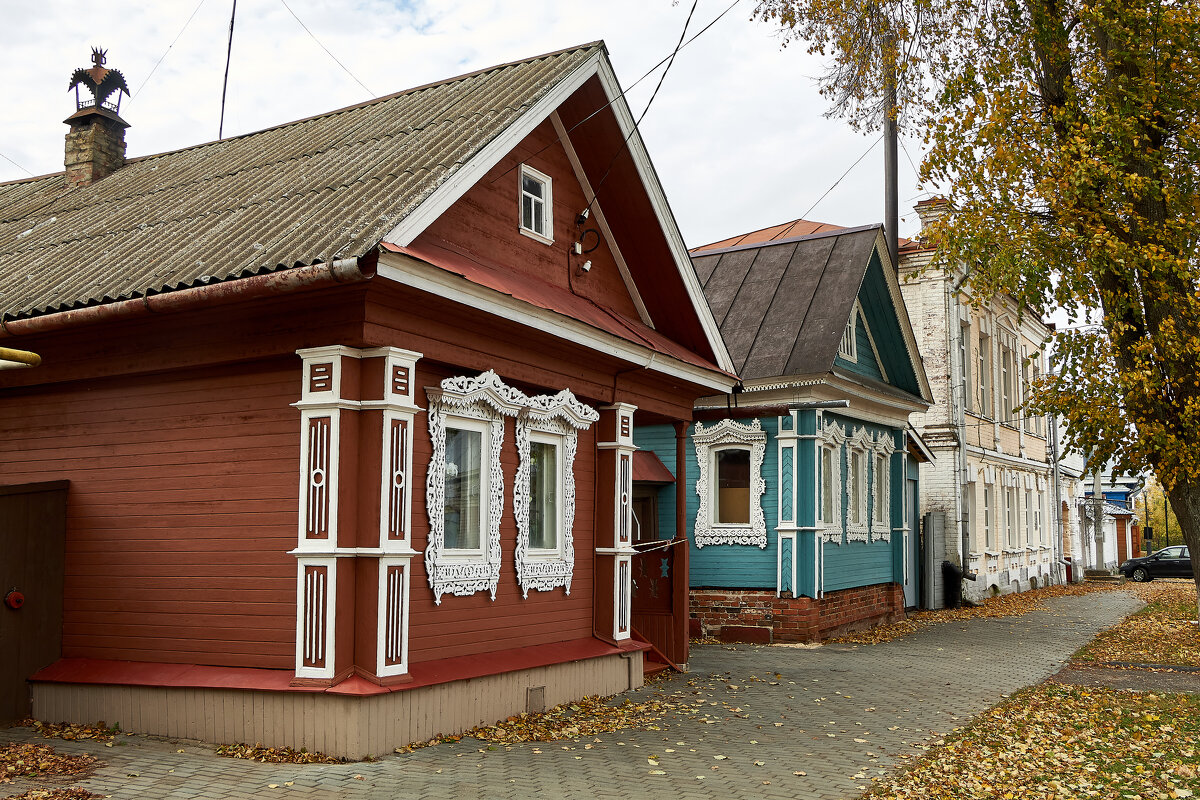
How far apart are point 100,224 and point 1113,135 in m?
11.2

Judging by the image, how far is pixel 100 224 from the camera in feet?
36.0

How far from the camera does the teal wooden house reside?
1616cm

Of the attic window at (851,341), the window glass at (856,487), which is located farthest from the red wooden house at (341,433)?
the window glass at (856,487)

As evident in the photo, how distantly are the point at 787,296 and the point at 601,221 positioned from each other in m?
6.42

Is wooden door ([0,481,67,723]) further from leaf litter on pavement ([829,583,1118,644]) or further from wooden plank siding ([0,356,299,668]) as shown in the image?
leaf litter on pavement ([829,583,1118,644])

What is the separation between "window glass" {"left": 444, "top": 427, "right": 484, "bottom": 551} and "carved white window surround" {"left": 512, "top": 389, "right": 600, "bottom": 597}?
1.82 ft

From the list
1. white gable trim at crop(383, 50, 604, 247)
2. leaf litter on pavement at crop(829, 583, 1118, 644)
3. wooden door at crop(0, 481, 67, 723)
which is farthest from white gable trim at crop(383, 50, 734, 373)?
leaf litter on pavement at crop(829, 583, 1118, 644)

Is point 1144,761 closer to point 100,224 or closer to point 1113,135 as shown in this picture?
point 1113,135

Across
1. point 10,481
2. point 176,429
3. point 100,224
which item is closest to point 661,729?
point 176,429

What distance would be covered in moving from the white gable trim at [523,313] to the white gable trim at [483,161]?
24 centimetres

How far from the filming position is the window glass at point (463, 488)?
9.05 metres

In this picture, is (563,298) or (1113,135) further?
(1113,135)

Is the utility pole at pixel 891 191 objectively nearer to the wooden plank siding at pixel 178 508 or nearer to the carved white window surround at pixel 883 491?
the carved white window surround at pixel 883 491

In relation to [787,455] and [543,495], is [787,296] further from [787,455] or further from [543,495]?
[543,495]
